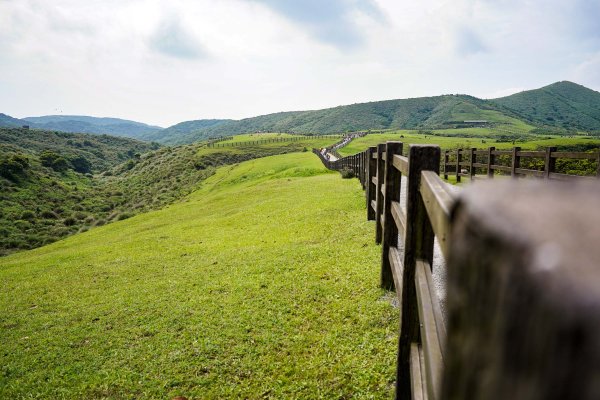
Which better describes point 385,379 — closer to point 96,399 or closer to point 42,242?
point 96,399

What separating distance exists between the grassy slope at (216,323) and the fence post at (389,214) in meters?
0.40

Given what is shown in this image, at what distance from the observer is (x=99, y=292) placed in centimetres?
949

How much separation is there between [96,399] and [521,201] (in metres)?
6.25

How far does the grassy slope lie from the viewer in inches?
192

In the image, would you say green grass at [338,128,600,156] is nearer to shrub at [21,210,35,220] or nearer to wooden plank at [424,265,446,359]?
wooden plank at [424,265,446,359]

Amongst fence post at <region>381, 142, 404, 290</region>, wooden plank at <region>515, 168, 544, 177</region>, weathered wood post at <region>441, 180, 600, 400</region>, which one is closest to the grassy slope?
fence post at <region>381, 142, 404, 290</region>

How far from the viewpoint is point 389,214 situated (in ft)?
18.3

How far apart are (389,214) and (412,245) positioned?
242cm

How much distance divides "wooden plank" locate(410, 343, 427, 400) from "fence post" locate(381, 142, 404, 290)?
2.55 metres

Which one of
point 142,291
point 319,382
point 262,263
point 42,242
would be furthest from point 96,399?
point 42,242

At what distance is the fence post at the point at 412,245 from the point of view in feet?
9.61

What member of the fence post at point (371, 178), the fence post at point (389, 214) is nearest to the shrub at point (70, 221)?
the fence post at point (371, 178)

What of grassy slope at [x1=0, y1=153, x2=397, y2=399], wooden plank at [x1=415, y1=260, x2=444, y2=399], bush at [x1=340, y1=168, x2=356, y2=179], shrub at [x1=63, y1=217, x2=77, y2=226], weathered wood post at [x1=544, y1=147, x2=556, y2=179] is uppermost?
weathered wood post at [x1=544, y1=147, x2=556, y2=179]

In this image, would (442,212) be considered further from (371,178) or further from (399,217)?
(371,178)
